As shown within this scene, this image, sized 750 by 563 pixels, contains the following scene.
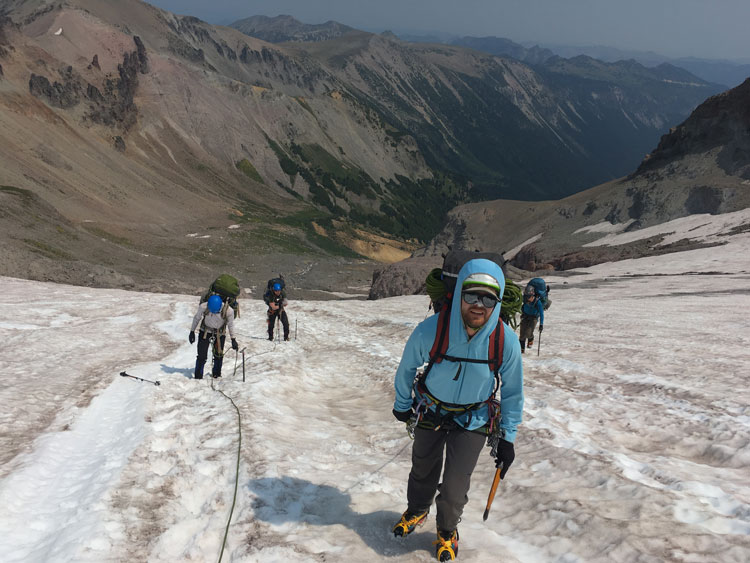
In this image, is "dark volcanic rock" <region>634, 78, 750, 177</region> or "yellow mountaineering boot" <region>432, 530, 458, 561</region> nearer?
"yellow mountaineering boot" <region>432, 530, 458, 561</region>

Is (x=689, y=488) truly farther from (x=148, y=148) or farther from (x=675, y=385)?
(x=148, y=148)

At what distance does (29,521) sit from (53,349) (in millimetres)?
10486

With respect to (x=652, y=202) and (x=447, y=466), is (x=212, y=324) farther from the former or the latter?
(x=652, y=202)

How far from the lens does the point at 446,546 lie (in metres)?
5.80

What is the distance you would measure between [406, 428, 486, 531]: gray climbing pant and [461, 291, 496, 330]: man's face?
1351 millimetres

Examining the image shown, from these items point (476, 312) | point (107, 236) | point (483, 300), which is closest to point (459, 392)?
point (476, 312)

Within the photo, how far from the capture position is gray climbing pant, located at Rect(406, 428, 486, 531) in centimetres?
566

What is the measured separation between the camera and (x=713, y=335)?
1792 centimetres

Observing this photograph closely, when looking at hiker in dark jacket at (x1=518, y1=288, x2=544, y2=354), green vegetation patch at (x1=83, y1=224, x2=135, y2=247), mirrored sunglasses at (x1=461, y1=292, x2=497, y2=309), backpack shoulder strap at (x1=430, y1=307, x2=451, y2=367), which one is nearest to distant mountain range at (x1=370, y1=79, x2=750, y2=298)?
hiker in dark jacket at (x1=518, y1=288, x2=544, y2=354)

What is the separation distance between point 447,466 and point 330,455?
13.5 ft

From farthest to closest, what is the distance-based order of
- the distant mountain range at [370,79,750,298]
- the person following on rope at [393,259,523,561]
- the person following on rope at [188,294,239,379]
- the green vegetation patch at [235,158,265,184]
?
the green vegetation patch at [235,158,265,184]
the distant mountain range at [370,79,750,298]
the person following on rope at [188,294,239,379]
the person following on rope at [393,259,523,561]

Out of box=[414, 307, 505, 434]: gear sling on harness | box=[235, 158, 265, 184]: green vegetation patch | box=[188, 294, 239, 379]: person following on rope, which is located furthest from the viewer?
box=[235, 158, 265, 184]: green vegetation patch

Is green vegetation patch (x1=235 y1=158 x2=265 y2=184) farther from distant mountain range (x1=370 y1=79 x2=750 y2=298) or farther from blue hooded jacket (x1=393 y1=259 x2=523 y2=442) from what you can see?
blue hooded jacket (x1=393 y1=259 x2=523 y2=442)

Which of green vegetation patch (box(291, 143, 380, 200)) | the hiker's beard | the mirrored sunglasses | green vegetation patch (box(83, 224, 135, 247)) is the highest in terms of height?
green vegetation patch (box(291, 143, 380, 200))
